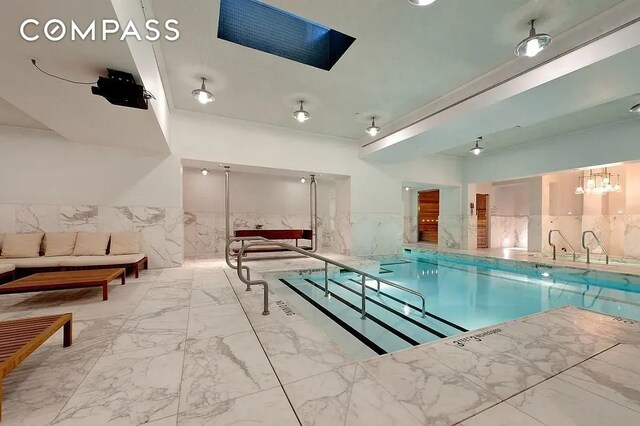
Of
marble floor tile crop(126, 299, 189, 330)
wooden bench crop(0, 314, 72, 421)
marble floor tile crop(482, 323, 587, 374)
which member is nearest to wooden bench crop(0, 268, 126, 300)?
marble floor tile crop(126, 299, 189, 330)

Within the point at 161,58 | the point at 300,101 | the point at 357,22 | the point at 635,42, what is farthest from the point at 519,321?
the point at 161,58

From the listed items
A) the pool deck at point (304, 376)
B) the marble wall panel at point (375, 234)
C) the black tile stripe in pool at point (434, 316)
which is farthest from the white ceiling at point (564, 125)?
the pool deck at point (304, 376)

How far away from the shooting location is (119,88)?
238cm

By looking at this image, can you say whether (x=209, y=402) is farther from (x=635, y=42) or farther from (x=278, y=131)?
(x=278, y=131)

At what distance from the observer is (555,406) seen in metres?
1.30

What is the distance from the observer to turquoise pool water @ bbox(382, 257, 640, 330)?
3574mm

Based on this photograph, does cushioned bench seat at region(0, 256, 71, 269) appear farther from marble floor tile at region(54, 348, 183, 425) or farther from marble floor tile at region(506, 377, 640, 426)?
marble floor tile at region(506, 377, 640, 426)

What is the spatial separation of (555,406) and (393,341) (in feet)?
5.24

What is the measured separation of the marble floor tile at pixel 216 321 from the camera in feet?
6.90

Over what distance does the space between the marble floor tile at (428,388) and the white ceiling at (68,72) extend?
3007mm

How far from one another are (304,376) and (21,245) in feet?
17.3

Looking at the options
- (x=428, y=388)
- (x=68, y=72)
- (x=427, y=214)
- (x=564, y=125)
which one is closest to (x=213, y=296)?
(x=428, y=388)

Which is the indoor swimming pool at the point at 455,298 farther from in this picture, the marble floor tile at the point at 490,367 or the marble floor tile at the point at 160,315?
the marble floor tile at the point at 160,315

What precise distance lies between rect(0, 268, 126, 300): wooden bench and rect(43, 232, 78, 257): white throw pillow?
4.52 feet
